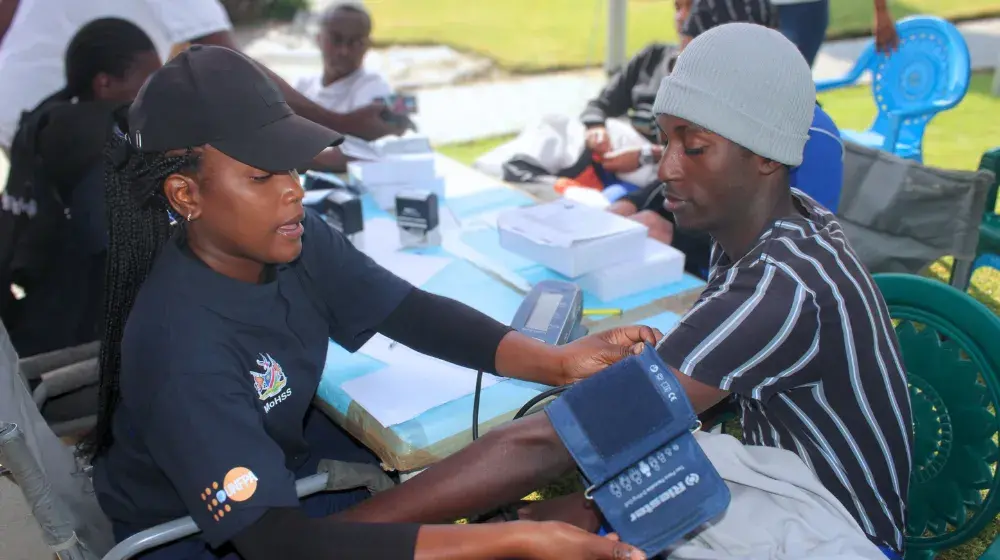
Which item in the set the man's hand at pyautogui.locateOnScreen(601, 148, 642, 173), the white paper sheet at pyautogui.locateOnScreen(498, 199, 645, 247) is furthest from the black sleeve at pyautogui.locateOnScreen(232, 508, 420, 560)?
the man's hand at pyautogui.locateOnScreen(601, 148, 642, 173)

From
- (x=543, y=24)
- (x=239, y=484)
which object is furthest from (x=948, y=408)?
(x=543, y=24)

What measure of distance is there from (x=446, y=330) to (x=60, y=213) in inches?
59.4

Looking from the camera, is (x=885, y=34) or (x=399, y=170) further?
(x=885, y=34)

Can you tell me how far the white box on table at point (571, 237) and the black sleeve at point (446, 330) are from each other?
397 mm

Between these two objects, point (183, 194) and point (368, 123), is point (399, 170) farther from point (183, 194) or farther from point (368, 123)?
point (183, 194)

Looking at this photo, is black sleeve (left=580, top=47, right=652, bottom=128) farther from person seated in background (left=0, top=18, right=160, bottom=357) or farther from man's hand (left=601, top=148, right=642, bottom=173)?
person seated in background (left=0, top=18, right=160, bottom=357)

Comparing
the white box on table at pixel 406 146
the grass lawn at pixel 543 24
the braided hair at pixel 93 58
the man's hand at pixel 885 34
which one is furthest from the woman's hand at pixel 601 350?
the grass lawn at pixel 543 24

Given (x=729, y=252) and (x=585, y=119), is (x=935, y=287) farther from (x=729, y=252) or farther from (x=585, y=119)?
(x=585, y=119)

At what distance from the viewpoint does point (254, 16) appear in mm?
11273

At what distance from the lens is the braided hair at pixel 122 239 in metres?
1.46

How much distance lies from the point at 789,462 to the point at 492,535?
60cm

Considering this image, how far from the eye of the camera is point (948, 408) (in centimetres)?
170

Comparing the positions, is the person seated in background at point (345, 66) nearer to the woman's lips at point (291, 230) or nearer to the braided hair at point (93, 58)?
the braided hair at point (93, 58)

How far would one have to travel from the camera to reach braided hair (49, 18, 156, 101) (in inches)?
102
